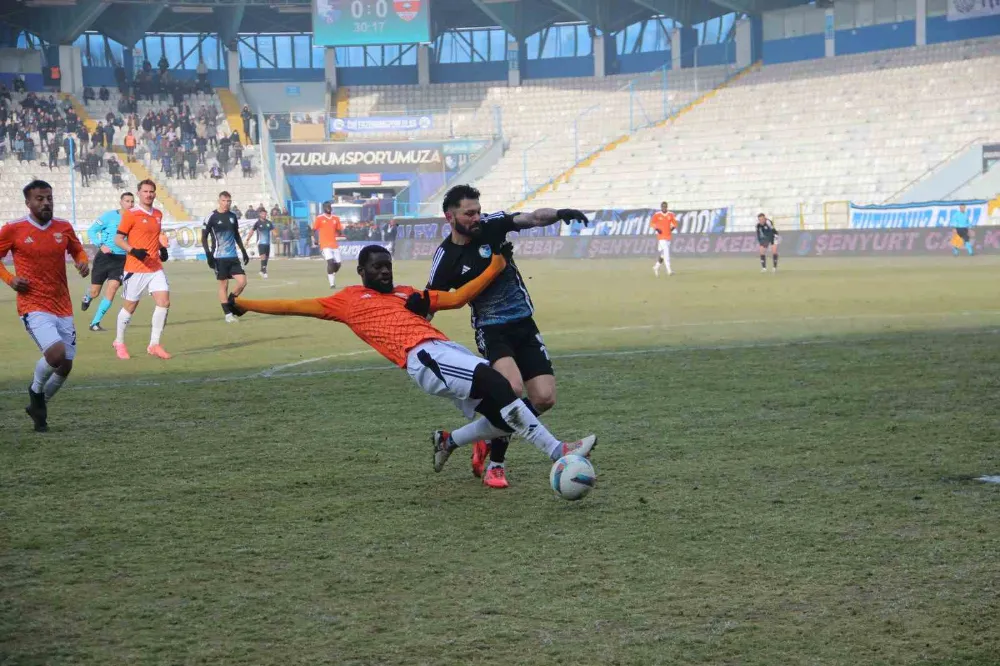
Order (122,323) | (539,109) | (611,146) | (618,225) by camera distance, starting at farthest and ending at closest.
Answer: (539,109)
(611,146)
(618,225)
(122,323)

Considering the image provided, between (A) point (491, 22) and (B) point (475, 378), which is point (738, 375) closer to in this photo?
(B) point (475, 378)

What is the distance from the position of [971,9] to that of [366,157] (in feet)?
99.7

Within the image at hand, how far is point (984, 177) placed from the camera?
139 ft

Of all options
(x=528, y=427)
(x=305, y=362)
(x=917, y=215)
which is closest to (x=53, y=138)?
(x=917, y=215)

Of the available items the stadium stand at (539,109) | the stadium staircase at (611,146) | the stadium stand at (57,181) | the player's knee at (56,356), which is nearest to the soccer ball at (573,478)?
the player's knee at (56,356)

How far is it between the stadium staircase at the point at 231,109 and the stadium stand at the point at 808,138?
15.6 meters

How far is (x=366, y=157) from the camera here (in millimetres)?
65625

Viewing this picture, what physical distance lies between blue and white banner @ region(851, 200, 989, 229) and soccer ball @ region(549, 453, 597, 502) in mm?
35089

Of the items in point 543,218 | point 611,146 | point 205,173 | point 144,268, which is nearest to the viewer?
point 543,218

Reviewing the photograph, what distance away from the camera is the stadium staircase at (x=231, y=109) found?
66.2 meters

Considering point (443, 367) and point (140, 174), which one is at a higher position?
point (140, 174)

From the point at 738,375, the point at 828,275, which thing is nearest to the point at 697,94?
the point at 828,275

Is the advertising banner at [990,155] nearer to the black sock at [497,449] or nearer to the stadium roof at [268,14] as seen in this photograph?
the stadium roof at [268,14]

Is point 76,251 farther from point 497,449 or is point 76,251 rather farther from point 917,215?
point 917,215
